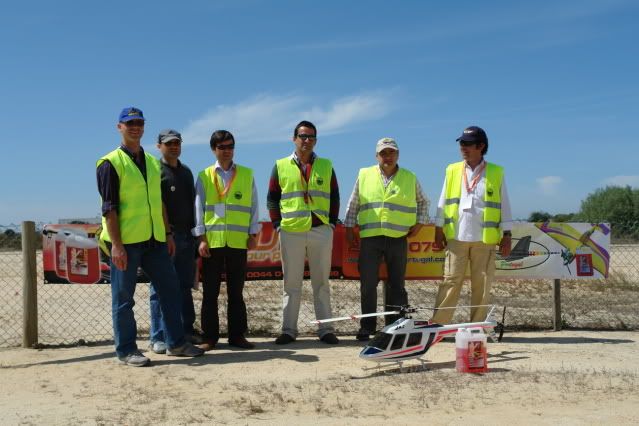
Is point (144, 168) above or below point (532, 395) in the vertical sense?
above

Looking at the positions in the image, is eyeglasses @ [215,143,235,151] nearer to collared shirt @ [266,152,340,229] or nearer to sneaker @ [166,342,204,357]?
collared shirt @ [266,152,340,229]

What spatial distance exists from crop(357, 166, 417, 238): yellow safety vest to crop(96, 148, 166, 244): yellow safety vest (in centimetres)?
265

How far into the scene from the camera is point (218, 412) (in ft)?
16.4

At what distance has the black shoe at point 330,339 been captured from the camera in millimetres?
7867

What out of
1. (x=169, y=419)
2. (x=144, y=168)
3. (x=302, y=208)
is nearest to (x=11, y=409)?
(x=169, y=419)

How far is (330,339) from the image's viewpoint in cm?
788

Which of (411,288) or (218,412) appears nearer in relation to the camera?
(218,412)

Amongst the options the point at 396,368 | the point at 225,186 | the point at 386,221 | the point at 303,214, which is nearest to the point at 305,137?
the point at 303,214

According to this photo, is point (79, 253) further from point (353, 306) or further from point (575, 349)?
point (575, 349)

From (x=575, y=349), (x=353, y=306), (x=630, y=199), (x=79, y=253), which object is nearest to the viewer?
(x=575, y=349)

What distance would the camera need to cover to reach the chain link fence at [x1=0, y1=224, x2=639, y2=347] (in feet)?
30.6

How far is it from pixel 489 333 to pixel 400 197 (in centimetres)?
195

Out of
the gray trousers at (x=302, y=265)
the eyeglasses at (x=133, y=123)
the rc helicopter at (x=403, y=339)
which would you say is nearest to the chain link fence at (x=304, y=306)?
the gray trousers at (x=302, y=265)

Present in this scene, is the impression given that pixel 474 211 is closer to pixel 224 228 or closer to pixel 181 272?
pixel 224 228
